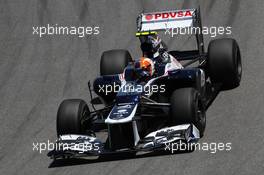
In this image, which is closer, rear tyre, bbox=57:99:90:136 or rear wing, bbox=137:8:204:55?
rear tyre, bbox=57:99:90:136

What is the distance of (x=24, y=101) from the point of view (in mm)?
17703

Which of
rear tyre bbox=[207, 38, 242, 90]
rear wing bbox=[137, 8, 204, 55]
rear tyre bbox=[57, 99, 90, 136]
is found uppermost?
rear wing bbox=[137, 8, 204, 55]

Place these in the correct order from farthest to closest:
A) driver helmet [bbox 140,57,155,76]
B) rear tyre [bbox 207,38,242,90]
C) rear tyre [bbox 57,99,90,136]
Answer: rear tyre [bbox 207,38,242,90]
driver helmet [bbox 140,57,155,76]
rear tyre [bbox 57,99,90,136]

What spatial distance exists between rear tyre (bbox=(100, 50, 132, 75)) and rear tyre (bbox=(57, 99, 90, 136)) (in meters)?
2.28

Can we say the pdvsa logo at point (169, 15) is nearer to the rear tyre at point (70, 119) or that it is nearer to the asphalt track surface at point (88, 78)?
the asphalt track surface at point (88, 78)

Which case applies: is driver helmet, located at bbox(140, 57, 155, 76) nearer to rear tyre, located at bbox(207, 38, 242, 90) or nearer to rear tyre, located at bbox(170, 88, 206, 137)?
rear tyre, located at bbox(170, 88, 206, 137)

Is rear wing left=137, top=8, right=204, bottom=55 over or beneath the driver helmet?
over

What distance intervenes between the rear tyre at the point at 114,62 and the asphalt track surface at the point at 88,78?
0.92m

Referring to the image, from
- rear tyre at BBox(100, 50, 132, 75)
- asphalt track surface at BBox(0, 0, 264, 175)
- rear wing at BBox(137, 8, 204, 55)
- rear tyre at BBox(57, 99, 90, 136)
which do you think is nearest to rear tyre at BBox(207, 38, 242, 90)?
asphalt track surface at BBox(0, 0, 264, 175)

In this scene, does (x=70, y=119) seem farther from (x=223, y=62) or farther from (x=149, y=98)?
(x=223, y=62)

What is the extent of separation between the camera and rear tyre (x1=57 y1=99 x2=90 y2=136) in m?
14.4

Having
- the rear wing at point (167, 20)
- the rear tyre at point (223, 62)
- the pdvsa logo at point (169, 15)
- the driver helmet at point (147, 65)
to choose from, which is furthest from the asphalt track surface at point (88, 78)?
the pdvsa logo at point (169, 15)

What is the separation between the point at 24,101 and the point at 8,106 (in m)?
0.36

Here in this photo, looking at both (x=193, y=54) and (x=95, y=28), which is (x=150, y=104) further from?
(x=95, y=28)
